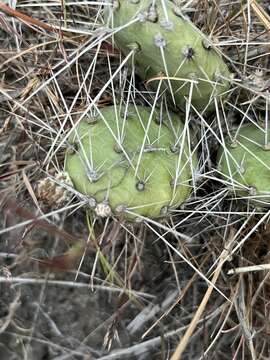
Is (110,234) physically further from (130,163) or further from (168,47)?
(168,47)

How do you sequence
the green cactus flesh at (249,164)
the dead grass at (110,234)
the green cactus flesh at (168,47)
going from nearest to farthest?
the green cactus flesh at (168,47) < the green cactus flesh at (249,164) < the dead grass at (110,234)

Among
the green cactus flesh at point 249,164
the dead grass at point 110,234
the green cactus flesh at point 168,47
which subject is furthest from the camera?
the dead grass at point 110,234

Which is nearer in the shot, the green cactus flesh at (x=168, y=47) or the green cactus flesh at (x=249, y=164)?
the green cactus flesh at (x=168, y=47)

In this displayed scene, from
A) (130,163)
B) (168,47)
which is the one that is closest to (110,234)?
(130,163)

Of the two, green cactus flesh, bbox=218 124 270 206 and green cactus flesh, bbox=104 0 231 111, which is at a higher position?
green cactus flesh, bbox=104 0 231 111

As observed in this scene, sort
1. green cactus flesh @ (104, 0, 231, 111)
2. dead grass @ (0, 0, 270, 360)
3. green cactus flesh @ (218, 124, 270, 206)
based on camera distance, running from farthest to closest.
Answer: dead grass @ (0, 0, 270, 360), green cactus flesh @ (218, 124, 270, 206), green cactus flesh @ (104, 0, 231, 111)

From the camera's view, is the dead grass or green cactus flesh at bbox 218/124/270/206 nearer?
green cactus flesh at bbox 218/124/270/206
